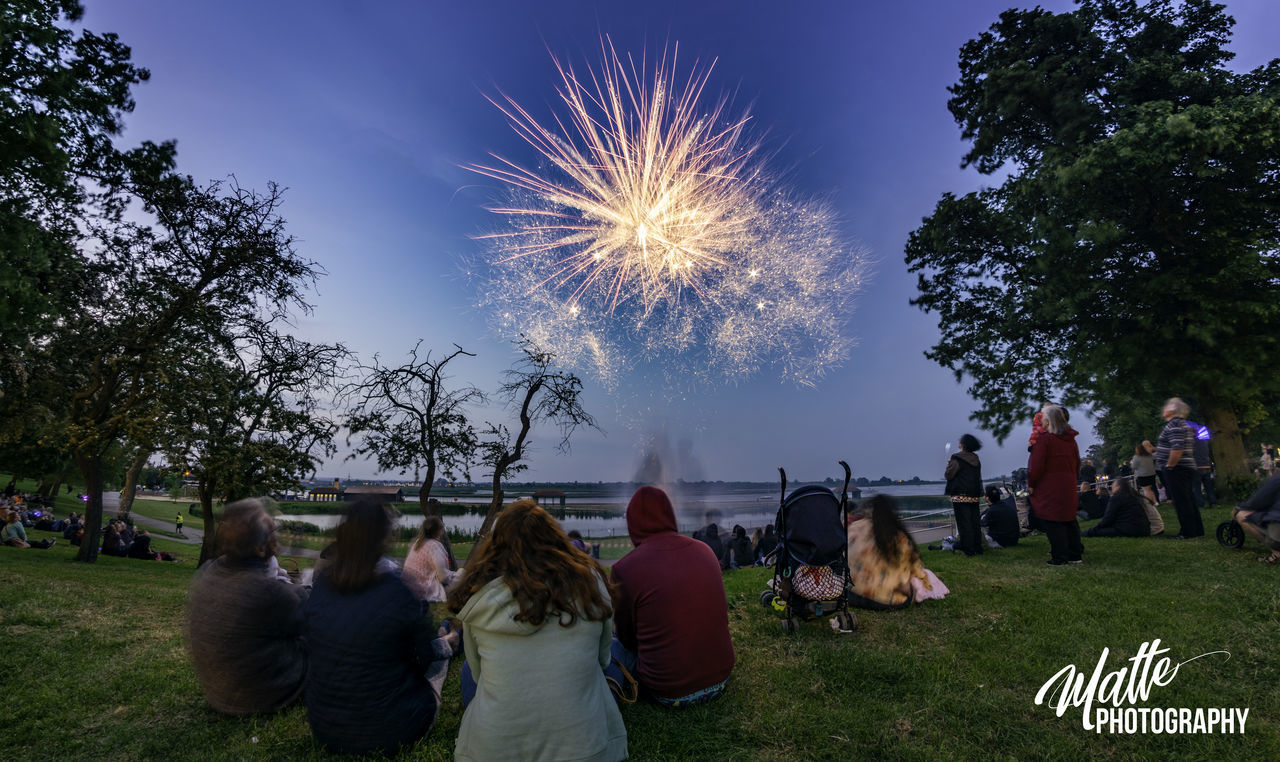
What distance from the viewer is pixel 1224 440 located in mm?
16547

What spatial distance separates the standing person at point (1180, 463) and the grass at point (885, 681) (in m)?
2.41

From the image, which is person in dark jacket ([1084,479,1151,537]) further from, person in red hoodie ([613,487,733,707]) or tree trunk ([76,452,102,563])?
tree trunk ([76,452,102,563])

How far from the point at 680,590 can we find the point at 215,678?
353cm

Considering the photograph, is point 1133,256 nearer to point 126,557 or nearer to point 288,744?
point 288,744

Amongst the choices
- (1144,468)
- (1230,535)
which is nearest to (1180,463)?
(1230,535)

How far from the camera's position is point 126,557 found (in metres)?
19.5

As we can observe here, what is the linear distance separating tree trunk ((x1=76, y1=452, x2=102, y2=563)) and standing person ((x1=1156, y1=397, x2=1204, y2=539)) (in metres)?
24.8

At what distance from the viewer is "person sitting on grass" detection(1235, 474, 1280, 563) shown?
7.19m

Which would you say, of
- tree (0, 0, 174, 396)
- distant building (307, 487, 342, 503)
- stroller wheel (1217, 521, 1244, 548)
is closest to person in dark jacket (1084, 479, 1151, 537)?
stroller wheel (1217, 521, 1244, 548)

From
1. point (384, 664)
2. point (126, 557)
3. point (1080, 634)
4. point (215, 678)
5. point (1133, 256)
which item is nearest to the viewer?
point (384, 664)

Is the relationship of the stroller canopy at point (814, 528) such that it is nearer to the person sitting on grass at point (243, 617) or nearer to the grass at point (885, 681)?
the grass at point (885, 681)

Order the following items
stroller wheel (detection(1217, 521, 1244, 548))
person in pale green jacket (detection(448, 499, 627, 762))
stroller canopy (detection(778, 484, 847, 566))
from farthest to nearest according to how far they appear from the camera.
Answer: stroller wheel (detection(1217, 521, 1244, 548))
stroller canopy (detection(778, 484, 847, 566))
person in pale green jacket (detection(448, 499, 627, 762))

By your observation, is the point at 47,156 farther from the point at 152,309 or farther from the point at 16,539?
the point at 16,539

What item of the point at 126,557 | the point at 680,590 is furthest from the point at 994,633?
the point at 126,557
